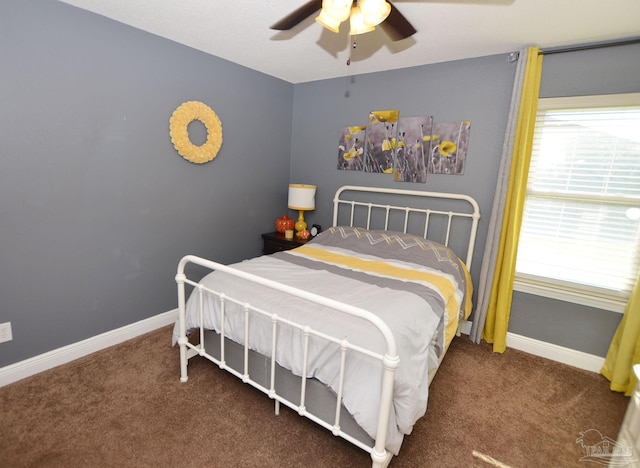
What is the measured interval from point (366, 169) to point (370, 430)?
95.2 inches

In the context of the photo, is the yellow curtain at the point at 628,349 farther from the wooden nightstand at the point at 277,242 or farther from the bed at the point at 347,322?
the wooden nightstand at the point at 277,242

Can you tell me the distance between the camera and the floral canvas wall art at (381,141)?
2.98m

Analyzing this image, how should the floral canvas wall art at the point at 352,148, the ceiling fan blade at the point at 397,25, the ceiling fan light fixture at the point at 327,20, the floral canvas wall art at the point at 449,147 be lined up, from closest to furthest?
the ceiling fan light fixture at the point at 327,20 → the ceiling fan blade at the point at 397,25 → the floral canvas wall art at the point at 449,147 → the floral canvas wall art at the point at 352,148

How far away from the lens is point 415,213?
2955mm

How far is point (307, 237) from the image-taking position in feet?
10.9

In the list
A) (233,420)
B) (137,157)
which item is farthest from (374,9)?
(233,420)

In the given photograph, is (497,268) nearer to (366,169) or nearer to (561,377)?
(561,377)

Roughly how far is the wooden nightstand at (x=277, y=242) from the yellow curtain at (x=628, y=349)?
8.34ft

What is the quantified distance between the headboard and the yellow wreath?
1294 mm

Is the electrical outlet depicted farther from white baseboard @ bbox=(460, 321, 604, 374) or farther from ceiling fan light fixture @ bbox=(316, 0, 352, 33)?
white baseboard @ bbox=(460, 321, 604, 374)

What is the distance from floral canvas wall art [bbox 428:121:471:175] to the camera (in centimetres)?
266

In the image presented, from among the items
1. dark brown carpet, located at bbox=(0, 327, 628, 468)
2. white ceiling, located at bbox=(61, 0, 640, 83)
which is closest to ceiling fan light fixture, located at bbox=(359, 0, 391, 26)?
white ceiling, located at bbox=(61, 0, 640, 83)

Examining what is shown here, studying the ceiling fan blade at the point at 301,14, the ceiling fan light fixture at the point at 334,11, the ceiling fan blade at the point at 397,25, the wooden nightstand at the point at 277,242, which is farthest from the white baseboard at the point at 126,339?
the ceiling fan light fixture at the point at 334,11

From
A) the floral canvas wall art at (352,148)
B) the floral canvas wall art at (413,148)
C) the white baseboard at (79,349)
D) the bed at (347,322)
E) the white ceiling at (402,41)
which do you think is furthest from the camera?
the floral canvas wall art at (352,148)
